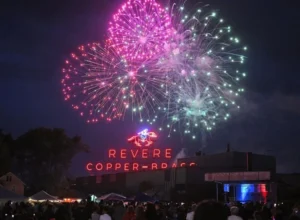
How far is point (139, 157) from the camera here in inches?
2891

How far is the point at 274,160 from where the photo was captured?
62031mm

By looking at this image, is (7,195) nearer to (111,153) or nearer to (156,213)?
(156,213)

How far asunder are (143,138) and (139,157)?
10.5 ft

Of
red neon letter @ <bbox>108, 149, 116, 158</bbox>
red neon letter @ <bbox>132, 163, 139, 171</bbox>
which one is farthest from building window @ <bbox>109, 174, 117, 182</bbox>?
red neon letter @ <bbox>108, 149, 116, 158</bbox>

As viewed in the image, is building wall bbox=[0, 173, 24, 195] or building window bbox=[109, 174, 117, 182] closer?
building wall bbox=[0, 173, 24, 195]

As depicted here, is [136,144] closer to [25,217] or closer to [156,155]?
[156,155]

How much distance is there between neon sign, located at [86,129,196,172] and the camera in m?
72.0

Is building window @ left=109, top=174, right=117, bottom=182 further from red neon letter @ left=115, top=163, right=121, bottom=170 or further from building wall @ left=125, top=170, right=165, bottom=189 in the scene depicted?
building wall @ left=125, top=170, right=165, bottom=189

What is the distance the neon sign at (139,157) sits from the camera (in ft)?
236

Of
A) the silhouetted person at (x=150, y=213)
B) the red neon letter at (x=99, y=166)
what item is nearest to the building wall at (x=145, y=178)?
the red neon letter at (x=99, y=166)

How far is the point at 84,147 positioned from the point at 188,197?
99.1ft

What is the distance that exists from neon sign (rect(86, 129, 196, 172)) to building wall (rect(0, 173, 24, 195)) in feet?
38.4

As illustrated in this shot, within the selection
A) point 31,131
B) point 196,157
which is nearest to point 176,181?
point 196,157

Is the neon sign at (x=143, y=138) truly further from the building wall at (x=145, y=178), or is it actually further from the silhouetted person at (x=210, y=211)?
the silhouetted person at (x=210, y=211)
